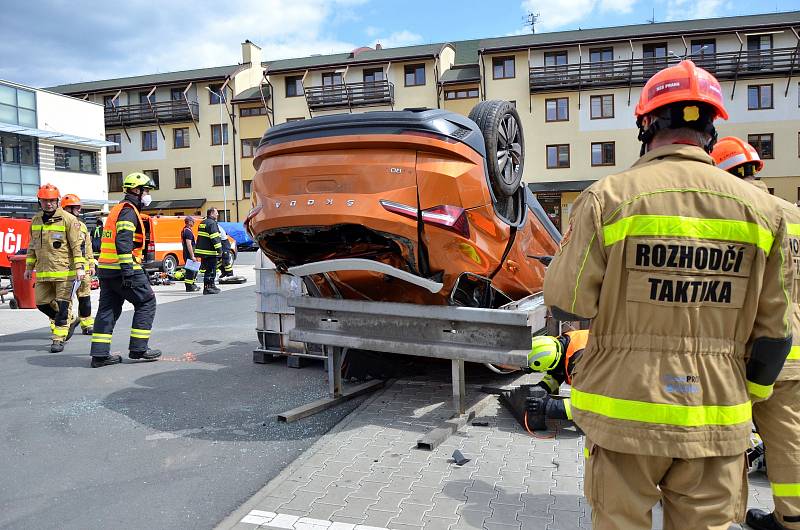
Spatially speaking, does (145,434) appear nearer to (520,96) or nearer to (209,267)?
(209,267)

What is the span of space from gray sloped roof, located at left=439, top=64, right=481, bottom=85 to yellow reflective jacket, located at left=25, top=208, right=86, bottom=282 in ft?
96.8

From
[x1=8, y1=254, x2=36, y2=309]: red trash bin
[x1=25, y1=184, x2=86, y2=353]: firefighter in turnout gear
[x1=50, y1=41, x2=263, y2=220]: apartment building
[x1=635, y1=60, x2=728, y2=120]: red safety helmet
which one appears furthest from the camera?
[x1=50, y1=41, x2=263, y2=220]: apartment building

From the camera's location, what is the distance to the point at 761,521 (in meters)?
2.89

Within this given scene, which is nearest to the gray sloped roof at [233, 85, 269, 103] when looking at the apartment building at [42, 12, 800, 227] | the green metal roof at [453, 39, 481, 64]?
the apartment building at [42, 12, 800, 227]

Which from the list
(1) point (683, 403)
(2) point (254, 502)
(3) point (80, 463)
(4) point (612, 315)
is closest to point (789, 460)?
(1) point (683, 403)

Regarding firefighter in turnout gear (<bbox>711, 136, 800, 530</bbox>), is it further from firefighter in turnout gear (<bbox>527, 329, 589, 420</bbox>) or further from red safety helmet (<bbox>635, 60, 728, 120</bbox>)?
firefighter in turnout gear (<bbox>527, 329, 589, 420</bbox>)

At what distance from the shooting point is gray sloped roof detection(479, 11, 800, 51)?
102 feet

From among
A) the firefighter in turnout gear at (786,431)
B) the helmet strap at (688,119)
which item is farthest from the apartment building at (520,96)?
the helmet strap at (688,119)

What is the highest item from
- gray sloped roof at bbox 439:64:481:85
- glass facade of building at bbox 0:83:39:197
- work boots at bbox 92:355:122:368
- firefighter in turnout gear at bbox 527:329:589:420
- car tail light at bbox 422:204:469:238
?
gray sloped roof at bbox 439:64:481:85

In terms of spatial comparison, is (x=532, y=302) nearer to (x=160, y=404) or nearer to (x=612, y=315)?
(x=612, y=315)

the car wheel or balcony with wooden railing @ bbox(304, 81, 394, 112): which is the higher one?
balcony with wooden railing @ bbox(304, 81, 394, 112)

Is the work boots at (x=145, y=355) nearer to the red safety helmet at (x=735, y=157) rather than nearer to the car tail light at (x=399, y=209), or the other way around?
the car tail light at (x=399, y=209)

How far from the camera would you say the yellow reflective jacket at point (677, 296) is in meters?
1.82

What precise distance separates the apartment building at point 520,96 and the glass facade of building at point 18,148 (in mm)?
11188
